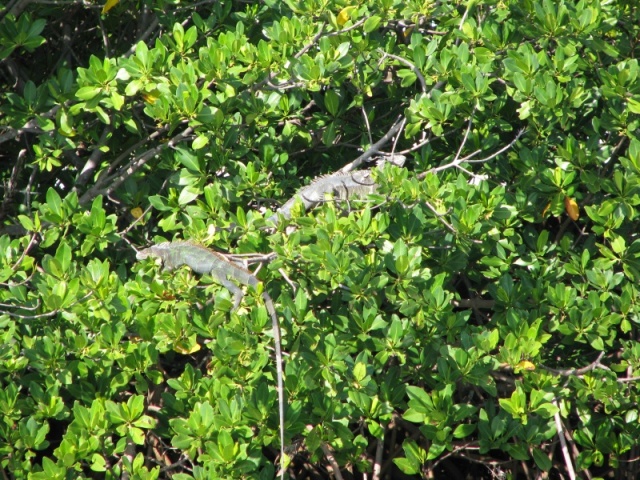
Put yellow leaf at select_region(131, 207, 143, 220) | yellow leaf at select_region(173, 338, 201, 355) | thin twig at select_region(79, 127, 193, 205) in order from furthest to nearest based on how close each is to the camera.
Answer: yellow leaf at select_region(131, 207, 143, 220)
thin twig at select_region(79, 127, 193, 205)
yellow leaf at select_region(173, 338, 201, 355)

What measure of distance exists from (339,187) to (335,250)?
962mm

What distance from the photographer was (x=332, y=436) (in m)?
3.42

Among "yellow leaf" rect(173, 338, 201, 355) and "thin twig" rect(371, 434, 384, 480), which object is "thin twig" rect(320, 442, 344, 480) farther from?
"yellow leaf" rect(173, 338, 201, 355)

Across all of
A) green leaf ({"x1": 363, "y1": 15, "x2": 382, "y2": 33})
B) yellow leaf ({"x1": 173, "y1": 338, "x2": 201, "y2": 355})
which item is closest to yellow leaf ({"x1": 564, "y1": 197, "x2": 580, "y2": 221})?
green leaf ({"x1": 363, "y1": 15, "x2": 382, "y2": 33})

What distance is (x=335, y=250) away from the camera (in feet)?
10.8

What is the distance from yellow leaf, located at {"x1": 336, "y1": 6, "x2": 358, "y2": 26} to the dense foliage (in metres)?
0.02

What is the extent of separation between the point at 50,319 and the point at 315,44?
5.84 feet

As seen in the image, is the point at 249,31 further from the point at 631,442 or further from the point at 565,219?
the point at 631,442

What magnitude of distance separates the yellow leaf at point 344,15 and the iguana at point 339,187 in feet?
2.23

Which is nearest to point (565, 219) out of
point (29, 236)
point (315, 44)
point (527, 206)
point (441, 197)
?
point (527, 206)

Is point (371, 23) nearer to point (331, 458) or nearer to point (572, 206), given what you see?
point (572, 206)

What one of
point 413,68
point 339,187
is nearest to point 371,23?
point 413,68

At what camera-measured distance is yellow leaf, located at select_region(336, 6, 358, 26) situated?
3.95 meters

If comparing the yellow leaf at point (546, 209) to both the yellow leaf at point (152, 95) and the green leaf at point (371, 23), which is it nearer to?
the green leaf at point (371, 23)
